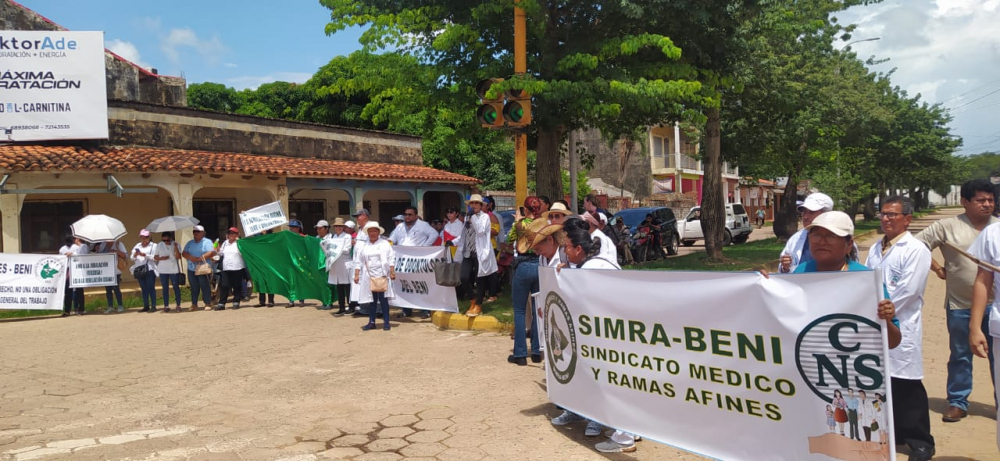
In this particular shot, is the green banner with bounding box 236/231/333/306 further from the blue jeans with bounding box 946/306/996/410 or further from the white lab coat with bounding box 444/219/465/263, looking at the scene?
the blue jeans with bounding box 946/306/996/410

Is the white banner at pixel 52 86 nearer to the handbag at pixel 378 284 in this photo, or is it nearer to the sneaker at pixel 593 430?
the handbag at pixel 378 284

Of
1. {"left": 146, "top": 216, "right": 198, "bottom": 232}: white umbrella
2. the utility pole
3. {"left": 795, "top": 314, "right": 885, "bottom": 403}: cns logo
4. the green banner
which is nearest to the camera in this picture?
{"left": 795, "top": 314, "right": 885, "bottom": 403}: cns logo

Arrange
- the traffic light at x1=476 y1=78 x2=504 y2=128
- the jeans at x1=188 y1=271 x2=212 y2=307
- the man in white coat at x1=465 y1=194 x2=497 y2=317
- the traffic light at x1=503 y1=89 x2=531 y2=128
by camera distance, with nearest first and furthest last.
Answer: the traffic light at x1=503 y1=89 x2=531 y2=128 < the traffic light at x1=476 y1=78 x2=504 y2=128 < the man in white coat at x1=465 y1=194 x2=497 y2=317 < the jeans at x1=188 y1=271 x2=212 y2=307

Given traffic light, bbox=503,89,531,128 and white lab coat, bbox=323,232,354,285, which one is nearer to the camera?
traffic light, bbox=503,89,531,128

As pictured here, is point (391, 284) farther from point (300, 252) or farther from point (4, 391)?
point (4, 391)

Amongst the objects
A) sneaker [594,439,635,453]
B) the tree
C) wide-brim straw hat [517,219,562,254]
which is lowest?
sneaker [594,439,635,453]

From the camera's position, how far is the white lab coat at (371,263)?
10031 mm

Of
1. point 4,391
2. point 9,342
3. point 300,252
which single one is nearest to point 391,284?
point 300,252

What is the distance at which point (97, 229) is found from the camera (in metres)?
13.4

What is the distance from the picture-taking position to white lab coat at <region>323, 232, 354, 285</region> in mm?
12047

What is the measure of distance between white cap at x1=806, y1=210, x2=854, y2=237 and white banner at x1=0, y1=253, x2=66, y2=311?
13.7 m

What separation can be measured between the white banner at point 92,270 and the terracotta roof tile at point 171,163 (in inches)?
131

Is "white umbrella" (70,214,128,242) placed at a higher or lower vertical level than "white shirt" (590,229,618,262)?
higher

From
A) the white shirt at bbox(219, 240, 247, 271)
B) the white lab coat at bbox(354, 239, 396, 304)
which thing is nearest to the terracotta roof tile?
the white shirt at bbox(219, 240, 247, 271)
